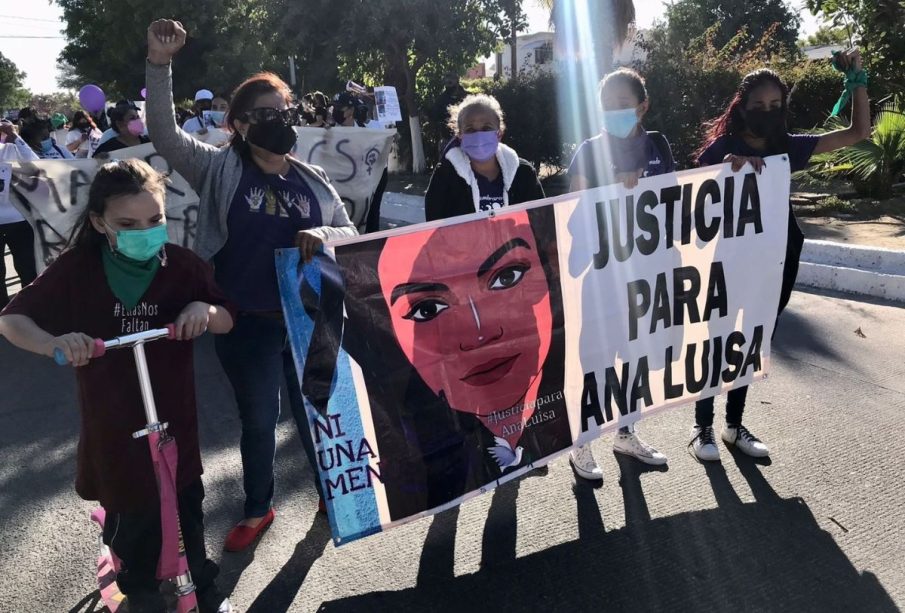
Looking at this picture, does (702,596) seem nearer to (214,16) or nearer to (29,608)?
(29,608)

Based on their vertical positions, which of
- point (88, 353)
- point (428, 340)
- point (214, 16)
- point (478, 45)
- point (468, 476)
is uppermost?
point (214, 16)

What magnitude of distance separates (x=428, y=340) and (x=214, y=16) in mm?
38169

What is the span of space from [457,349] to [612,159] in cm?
139

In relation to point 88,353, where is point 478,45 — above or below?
above

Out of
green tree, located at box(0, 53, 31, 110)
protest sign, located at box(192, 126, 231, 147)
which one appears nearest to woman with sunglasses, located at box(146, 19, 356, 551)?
protest sign, located at box(192, 126, 231, 147)

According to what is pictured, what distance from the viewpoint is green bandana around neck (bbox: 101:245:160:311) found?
2359mm

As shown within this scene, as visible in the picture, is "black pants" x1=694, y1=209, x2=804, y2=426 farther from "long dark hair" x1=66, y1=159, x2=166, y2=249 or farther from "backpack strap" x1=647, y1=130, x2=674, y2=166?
"long dark hair" x1=66, y1=159, x2=166, y2=249

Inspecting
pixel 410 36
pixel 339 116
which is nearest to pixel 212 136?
pixel 339 116

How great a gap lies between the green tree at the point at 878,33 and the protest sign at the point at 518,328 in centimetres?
1010

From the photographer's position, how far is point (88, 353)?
202cm

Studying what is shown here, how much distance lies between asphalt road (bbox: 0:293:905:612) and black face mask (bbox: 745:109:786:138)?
1.65 meters

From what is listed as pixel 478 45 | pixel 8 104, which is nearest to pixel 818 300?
pixel 478 45

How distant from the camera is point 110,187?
2266 mm

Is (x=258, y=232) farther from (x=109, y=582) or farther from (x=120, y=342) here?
(x=109, y=582)
